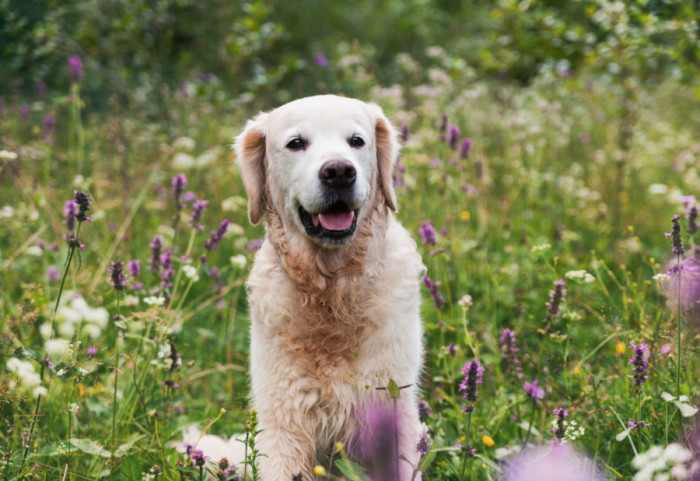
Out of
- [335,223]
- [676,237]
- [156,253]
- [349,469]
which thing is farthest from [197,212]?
[676,237]

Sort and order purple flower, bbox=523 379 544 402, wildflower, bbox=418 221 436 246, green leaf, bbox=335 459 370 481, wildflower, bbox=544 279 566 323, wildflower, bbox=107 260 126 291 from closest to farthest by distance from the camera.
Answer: green leaf, bbox=335 459 370 481 → wildflower, bbox=107 260 126 291 → wildflower, bbox=544 279 566 323 → purple flower, bbox=523 379 544 402 → wildflower, bbox=418 221 436 246

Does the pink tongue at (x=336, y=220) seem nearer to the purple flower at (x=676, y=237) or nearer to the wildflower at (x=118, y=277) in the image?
the wildflower at (x=118, y=277)

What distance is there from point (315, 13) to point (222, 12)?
5.48 m

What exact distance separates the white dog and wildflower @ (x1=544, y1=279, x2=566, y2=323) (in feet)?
1.67

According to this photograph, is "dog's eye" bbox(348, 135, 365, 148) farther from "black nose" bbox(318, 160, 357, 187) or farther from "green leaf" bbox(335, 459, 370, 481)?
"green leaf" bbox(335, 459, 370, 481)

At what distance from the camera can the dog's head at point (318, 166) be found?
7.04ft

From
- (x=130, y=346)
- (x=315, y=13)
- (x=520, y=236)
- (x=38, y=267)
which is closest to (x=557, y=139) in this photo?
(x=520, y=236)

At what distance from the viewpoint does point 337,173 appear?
2068 mm

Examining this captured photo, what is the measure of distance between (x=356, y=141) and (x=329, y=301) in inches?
25.5

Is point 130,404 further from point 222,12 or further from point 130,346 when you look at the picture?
point 222,12

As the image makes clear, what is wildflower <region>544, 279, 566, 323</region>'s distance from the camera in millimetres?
2143

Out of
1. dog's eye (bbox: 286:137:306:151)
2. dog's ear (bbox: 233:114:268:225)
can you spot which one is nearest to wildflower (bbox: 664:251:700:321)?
dog's eye (bbox: 286:137:306:151)

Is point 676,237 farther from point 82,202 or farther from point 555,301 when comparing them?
point 82,202

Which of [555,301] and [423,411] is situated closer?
[555,301]
